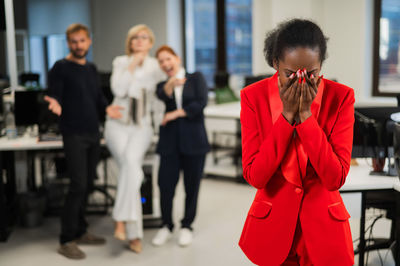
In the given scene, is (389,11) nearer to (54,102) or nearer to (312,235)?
(54,102)

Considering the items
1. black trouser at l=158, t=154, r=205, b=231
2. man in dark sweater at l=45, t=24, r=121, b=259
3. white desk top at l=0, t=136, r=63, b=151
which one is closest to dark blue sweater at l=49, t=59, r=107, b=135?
man in dark sweater at l=45, t=24, r=121, b=259

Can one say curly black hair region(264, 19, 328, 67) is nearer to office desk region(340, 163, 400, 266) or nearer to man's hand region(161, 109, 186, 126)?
office desk region(340, 163, 400, 266)

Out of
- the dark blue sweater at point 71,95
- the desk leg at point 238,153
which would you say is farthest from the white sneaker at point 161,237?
the desk leg at point 238,153

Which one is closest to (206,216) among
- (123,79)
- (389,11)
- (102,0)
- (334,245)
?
(123,79)

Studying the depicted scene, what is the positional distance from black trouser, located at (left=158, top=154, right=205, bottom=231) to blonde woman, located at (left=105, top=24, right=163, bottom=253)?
193mm

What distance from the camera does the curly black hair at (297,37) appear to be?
122 centimetres

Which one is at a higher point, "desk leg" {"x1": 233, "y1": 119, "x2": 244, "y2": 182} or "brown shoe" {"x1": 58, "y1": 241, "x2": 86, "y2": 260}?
"desk leg" {"x1": 233, "y1": 119, "x2": 244, "y2": 182}

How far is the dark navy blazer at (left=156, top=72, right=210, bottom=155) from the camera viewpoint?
357cm

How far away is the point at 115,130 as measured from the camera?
3562mm

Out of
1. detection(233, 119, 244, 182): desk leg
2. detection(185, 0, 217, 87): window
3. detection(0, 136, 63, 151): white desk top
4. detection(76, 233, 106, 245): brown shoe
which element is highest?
detection(185, 0, 217, 87): window

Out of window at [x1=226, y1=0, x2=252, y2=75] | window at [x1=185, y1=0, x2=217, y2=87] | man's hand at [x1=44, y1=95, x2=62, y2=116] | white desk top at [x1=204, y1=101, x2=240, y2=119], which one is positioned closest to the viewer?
man's hand at [x1=44, y1=95, x2=62, y2=116]

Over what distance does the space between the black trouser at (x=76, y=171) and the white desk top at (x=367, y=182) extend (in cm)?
183

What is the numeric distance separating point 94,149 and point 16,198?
116 cm

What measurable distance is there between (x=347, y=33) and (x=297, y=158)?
16.9 ft
